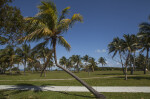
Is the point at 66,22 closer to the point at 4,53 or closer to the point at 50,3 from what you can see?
the point at 50,3

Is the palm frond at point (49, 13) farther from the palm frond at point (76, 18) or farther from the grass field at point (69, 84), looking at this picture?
the grass field at point (69, 84)

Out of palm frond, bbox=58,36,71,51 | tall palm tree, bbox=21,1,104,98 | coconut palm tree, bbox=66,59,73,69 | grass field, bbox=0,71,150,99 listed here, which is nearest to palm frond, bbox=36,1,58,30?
tall palm tree, bbox=21,1,104,98

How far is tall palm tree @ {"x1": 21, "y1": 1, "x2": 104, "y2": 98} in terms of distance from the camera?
719 centimetres

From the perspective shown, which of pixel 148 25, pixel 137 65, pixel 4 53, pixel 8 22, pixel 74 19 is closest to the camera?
pixel 8 22

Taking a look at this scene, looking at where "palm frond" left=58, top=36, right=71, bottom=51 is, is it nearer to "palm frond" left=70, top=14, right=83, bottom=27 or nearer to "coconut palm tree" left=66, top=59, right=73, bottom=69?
"palm frond" left=70, top=14, right=83, bottom=27

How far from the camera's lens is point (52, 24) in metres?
7.71

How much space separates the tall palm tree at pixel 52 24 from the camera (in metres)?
7.19

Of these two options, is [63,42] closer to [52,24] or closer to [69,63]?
[52,24]

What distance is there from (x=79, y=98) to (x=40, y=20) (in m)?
5.61

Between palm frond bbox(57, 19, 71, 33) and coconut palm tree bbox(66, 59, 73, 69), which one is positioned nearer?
palm frond bbox(57, 19, 71, 33)

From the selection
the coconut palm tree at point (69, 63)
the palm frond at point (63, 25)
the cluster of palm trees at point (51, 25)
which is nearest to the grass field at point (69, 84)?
the cluster of palm trees at point (51, 25)

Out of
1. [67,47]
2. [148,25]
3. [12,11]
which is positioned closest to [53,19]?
[67,47]

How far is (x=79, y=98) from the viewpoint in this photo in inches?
289

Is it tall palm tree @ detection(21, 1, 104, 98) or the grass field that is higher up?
tall palm tree @ detection(21, 1, 104, 98)
